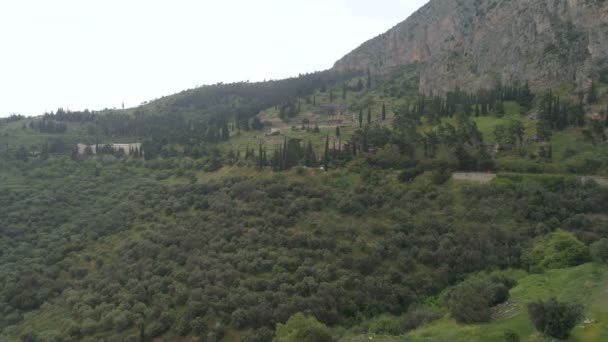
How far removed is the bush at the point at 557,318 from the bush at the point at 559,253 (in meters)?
14.0

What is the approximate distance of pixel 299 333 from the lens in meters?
23.9

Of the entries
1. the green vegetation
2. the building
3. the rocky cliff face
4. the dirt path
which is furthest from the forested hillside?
the building

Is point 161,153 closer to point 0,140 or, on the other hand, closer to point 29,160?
point 29,160

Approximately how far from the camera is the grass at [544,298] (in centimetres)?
2008

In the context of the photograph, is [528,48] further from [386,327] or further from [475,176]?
[386,327]

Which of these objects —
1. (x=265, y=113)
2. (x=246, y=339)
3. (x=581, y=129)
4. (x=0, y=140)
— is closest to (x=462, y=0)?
(x=265, y=113)

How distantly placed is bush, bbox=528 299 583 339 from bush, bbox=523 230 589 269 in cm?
1399

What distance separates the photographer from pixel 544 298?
25062 millimetres

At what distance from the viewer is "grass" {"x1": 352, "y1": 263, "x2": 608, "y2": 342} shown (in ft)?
65.9

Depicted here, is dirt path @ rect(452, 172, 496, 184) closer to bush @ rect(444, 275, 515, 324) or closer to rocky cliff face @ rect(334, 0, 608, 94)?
bush @ rect(444, 275, 515, 324)

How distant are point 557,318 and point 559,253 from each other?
15.8m

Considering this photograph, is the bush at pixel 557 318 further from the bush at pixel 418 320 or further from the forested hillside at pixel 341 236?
the bush at pixel 418 320

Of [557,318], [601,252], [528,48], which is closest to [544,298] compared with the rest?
[557,318]

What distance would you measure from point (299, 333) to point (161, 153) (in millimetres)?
85096
